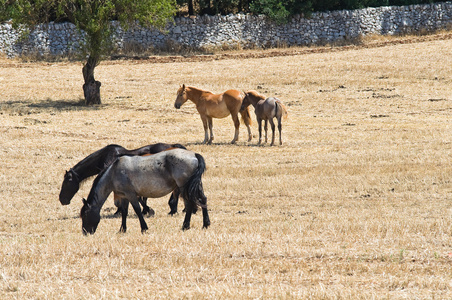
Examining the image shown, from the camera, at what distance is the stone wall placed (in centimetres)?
4338

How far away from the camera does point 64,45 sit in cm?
4209

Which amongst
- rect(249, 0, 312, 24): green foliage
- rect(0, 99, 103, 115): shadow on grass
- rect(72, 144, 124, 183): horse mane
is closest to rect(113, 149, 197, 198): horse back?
rect(72, 144, 124, 183): horse mane

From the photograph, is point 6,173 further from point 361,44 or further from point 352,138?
point 361,44

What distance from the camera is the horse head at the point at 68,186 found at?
11.8 meters

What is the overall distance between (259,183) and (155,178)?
16.1ft

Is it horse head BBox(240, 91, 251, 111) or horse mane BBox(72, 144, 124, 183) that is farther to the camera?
horse head BBox(240, 91, 251, 111)

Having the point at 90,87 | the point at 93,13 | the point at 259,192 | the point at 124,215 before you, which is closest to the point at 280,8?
the point at 93,13

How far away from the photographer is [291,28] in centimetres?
4475

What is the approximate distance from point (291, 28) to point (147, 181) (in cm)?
3653

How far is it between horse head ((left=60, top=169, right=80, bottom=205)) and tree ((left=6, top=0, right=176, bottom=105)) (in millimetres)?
16367

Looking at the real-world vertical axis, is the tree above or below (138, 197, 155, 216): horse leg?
above

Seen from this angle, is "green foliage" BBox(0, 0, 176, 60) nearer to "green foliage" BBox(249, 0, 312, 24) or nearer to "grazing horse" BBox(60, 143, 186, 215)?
"grazing horse" BBox(60, 143, 186, 215)

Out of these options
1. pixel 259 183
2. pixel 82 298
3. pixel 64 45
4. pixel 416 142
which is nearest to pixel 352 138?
pixel 416 142

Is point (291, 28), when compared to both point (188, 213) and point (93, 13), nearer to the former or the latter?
point (93, 13)
